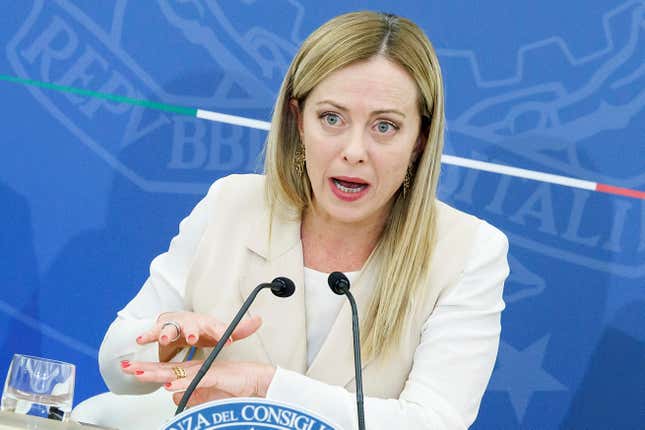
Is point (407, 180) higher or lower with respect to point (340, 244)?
higher

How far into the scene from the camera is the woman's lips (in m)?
1.90

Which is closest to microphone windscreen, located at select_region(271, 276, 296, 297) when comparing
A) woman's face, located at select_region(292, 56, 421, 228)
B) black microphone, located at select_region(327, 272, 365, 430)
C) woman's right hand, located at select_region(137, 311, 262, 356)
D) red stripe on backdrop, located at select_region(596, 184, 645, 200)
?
black microphone, located at select_region(327, 272, 365, 430)

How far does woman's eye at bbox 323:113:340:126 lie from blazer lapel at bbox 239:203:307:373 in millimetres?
258

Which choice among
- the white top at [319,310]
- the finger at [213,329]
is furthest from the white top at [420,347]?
the finger at [213,329]

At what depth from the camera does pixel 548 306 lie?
251 centimetres

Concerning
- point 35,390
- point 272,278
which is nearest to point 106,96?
point 272,278

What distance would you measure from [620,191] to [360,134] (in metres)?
0.90

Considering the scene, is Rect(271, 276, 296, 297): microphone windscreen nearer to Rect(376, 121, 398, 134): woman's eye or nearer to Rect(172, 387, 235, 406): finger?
Rect(172, 387, 235, 406): finger

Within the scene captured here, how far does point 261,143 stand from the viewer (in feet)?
8.71

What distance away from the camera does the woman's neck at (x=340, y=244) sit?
6.68ft

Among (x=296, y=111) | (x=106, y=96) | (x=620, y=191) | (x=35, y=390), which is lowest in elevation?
(x=35, y=390)

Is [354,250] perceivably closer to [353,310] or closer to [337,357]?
[337,357]

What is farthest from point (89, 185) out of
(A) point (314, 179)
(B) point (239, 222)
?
(A) point (314, 179)

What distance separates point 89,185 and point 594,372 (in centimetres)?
142
